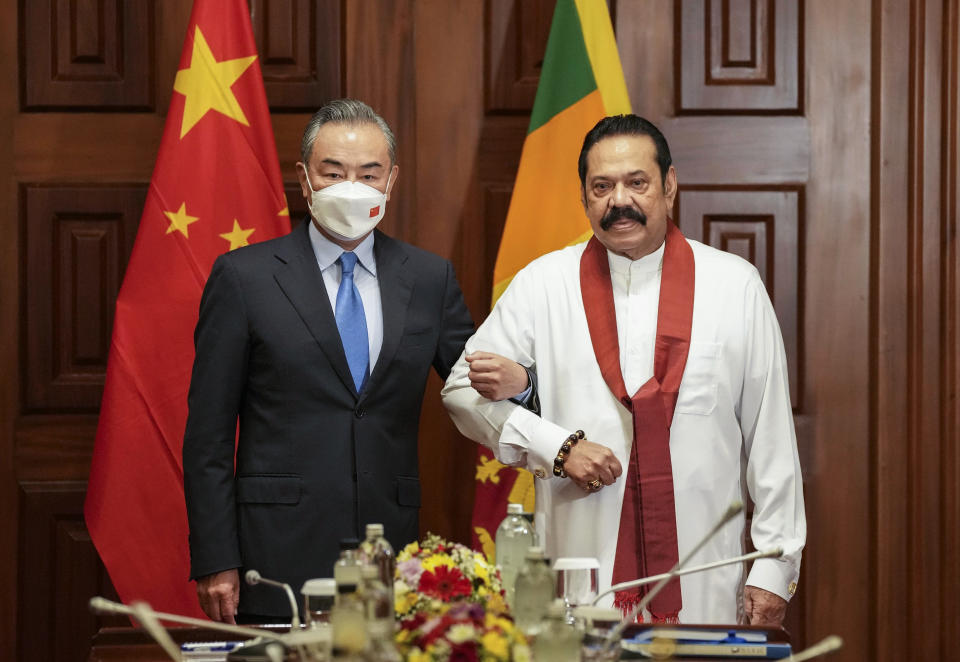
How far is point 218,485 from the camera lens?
7.17ft

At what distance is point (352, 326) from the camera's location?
7.43ft

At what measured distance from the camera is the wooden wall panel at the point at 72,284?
3.08 meters

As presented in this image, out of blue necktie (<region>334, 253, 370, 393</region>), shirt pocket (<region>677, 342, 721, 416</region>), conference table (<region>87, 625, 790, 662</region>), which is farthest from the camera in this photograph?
blue necktie (<region>334, 253, 370, 393</region>)

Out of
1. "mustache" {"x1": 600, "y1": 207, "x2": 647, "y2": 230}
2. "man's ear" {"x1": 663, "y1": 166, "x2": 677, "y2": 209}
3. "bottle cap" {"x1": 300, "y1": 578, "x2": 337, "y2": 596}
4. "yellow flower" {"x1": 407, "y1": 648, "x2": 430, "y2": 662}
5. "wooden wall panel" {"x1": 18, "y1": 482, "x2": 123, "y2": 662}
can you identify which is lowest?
"wooden wall panel" {"x1": 18, "y1": 482, "x2": 123, "y2": 662}

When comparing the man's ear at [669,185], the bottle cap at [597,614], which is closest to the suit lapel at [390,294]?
the man's ear at [669,185]

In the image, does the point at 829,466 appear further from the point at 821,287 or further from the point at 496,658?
the point at 496,658

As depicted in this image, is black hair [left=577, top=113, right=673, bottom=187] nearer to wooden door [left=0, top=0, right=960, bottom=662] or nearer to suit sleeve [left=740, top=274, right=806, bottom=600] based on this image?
suit sleeve [left=740, top=274, right=806, bottom=600]

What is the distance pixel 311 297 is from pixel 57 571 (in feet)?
4.70

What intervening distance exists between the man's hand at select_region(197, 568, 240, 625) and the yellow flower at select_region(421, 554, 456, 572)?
81 cm

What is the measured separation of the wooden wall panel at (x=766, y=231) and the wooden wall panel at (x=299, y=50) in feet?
3.66

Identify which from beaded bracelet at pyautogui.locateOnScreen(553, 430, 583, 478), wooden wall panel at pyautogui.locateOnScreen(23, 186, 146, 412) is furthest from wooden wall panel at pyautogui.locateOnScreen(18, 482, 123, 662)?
beaded bracelet at pyautogui.locateOnScreen(553, 430, 583, 478)

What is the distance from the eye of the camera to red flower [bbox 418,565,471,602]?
144 cm

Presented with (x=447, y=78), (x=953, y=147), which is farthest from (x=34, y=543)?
(x=953, y=147)

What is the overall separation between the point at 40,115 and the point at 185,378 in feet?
3.28
